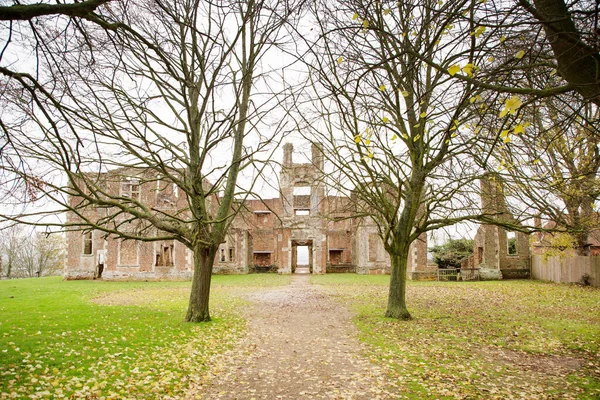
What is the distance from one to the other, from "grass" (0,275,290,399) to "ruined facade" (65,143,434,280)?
13.6m

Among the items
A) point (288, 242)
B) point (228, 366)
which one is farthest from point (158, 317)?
point (288, 242)

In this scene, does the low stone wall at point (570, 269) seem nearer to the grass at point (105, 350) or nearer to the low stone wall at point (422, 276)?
the low stone wall at point (422, 276)

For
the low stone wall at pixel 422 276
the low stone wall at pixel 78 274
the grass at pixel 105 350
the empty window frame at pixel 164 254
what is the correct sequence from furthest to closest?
the empty window frame at pixel 164 254 → the low stone wall at pixel 78 274 → the low stone wall at pixel 422 276 → the grass at pixel 105 350

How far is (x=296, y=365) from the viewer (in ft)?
22.0

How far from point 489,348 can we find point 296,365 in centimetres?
418

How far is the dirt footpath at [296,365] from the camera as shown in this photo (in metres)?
5.38

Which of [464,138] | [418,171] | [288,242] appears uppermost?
[464,138]

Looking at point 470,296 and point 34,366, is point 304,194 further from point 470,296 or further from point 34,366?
point 34,366

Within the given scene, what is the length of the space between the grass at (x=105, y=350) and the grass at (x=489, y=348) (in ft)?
11.7

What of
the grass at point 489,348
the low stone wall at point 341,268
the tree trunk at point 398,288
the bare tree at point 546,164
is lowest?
the low stone wall at point 341,268

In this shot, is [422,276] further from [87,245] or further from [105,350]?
[87,245]

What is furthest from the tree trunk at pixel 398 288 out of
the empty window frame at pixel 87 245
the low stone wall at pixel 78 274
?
the empty window frame at pixel 87 245

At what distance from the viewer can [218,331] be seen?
9219mm

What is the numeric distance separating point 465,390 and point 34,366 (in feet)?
21.7
